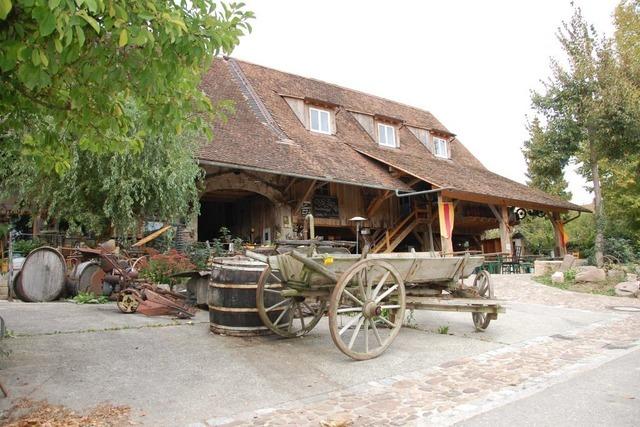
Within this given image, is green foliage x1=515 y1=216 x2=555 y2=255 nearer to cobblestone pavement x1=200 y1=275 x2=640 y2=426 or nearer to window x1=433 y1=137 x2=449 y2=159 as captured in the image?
window x1=433 y1=137 x2=449 y2=159

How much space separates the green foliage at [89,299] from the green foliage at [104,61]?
443 cm

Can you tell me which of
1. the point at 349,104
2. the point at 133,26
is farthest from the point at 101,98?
the point at 349,104

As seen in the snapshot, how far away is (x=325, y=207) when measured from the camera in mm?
15875

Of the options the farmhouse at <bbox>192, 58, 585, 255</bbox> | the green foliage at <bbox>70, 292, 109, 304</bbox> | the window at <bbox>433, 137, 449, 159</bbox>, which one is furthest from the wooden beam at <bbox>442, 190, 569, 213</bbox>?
the green foliage at <bbox>70, 292, 109, 304</bbox>

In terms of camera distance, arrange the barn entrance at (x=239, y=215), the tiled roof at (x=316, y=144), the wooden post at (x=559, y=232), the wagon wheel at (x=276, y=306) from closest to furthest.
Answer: the wagon wheel at (x=276, y=306), the tiled roof at (x=316, y=144), the barn entrance at (x=239, y=215), the wooden post at (x=559, y=232)

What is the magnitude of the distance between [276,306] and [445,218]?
1114 cm

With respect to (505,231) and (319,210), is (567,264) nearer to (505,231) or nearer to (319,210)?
(505,231)

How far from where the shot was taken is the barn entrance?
597 inches

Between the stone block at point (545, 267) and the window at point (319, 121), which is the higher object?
the window at point (319, 121)

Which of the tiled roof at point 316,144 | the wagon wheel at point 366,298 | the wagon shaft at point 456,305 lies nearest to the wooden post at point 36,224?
the tiled roof at point 316,144

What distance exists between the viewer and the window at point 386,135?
786 inches

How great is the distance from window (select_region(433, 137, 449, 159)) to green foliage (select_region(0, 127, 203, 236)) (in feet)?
48.5

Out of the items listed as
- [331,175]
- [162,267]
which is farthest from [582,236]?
[162,267]

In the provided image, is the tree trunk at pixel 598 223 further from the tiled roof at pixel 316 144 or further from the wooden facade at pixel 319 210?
the wooden facade at pixel 319 210
